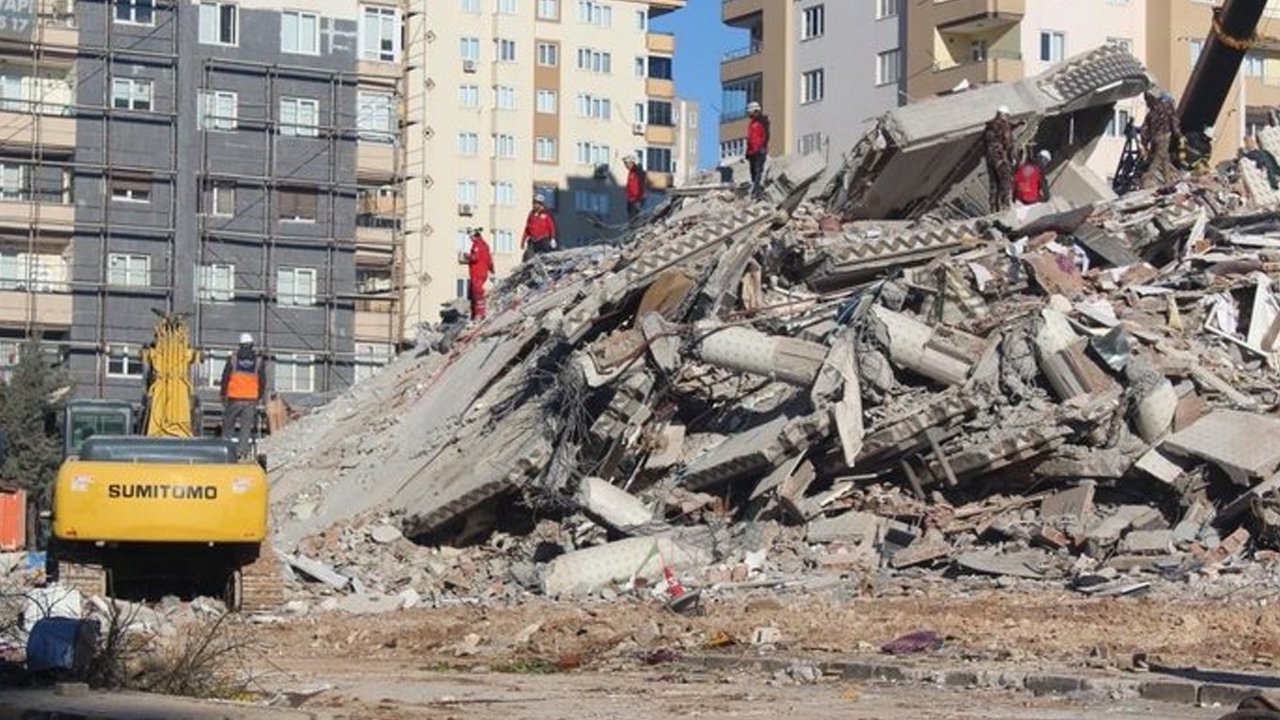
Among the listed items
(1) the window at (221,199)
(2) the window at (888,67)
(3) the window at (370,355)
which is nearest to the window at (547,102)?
(2) the window at (888,67)

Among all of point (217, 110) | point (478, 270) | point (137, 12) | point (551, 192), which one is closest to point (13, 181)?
point (137, 12)

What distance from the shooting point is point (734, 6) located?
7038 centimetres

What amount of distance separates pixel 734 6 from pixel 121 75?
2012cm

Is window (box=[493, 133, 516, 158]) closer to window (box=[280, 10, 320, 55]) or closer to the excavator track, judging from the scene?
window (box=[280, 10, 320, 55])

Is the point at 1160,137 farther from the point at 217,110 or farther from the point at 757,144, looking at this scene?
the point at 217,110

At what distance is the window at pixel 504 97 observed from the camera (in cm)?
7212

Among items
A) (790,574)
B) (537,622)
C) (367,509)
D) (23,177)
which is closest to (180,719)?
(537,622)

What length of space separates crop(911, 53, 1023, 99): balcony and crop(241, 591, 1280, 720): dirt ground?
1643 inches

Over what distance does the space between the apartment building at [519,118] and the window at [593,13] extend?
4cm

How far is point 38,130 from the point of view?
56.1 metres

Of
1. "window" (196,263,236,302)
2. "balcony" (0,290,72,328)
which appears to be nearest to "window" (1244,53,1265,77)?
"window" (196,263,236,302)

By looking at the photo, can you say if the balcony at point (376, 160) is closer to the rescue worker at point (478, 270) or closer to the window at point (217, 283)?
the window at point (217, 283)

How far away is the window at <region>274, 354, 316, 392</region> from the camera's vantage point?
57812 millimetres

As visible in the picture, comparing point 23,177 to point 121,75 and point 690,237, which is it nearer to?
point 121,75
